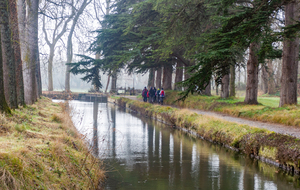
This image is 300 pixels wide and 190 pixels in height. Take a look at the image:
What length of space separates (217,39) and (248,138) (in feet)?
12.3

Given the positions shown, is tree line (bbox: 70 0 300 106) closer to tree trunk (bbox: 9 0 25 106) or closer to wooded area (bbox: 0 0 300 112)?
wooded area (bbox: 0 0 300 112)

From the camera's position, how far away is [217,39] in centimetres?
761

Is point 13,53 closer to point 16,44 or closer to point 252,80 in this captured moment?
point 16,44

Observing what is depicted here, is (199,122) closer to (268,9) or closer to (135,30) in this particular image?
(268,9)

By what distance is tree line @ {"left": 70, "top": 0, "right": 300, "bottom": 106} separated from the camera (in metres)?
7.23

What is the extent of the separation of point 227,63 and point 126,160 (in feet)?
13.9

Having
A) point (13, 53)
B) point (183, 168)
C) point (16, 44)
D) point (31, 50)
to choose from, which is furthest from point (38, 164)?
point (31, 50)

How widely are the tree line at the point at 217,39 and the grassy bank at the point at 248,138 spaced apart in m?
1.85

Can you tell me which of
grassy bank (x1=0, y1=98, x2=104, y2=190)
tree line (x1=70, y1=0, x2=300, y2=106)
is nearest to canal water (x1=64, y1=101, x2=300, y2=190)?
grassy bank (x1=0, y1=98, x2=104, y2=190)

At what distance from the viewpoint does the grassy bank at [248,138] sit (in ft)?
24.6

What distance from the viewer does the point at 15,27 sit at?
392 inches

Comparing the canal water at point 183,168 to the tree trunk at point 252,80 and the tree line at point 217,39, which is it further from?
the tree trunk at point 252,80

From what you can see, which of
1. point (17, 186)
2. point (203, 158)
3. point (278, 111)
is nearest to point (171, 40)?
point (278, 111)

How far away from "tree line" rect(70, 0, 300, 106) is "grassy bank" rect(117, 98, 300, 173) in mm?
1853
